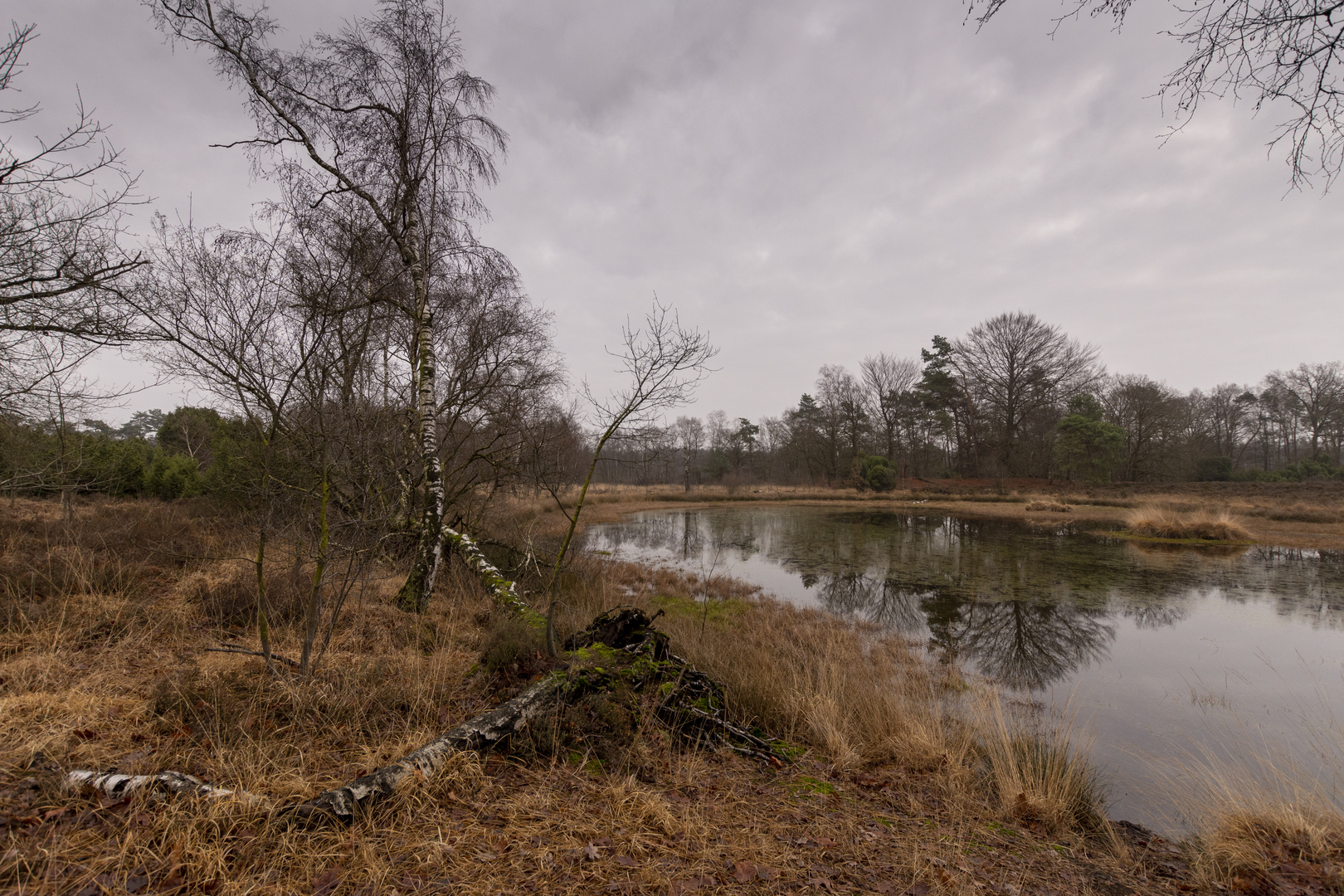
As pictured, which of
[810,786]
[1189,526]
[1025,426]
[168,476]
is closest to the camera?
[810,786]

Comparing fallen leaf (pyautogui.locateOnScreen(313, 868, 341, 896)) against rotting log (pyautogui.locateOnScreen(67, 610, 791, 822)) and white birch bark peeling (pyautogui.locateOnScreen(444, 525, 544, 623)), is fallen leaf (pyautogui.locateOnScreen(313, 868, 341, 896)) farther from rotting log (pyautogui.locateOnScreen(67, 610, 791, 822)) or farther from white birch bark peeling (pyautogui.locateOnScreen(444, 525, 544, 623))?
white birch bark peeling (pyautogui.locateOnScreen(444, 525, 544, 623))

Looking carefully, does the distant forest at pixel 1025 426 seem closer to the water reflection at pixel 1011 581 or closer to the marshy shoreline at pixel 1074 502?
the marshy shoreline at pixel 1074 502

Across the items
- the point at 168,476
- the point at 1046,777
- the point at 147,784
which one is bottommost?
the point at 1046,777

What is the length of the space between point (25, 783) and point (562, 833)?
2.17 metres

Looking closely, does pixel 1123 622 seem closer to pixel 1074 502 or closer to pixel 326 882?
pixel 326 882

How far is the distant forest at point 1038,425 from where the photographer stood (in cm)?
3188

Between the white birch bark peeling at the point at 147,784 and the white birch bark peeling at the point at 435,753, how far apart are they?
11.8 inches

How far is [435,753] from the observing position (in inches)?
105

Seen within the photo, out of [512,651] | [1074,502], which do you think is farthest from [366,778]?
[1074,502]

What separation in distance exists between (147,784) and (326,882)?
2.97 feet

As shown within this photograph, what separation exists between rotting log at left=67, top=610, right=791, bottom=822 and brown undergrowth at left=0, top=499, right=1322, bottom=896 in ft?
0.26

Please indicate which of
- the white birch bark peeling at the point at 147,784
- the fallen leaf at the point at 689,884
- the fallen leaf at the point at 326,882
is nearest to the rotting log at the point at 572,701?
the white birch bark peeling at the point at 147,784

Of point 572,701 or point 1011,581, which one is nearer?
point 572,701

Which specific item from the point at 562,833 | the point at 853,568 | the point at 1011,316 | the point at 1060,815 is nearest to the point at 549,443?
the point at 562,833
